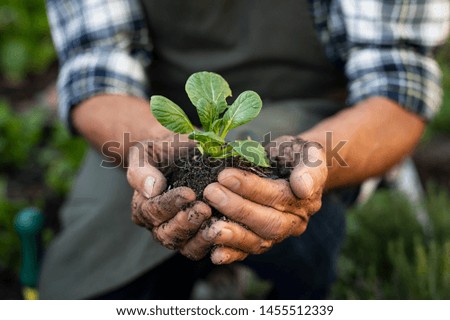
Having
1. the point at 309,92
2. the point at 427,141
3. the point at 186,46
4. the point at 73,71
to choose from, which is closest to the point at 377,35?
the point at 309,92

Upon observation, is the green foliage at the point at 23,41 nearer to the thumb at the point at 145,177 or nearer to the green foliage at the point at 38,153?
the green foliage at the point at 38,153

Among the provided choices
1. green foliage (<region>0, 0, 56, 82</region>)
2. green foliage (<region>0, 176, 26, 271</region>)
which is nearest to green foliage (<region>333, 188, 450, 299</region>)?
green foliage (<region>0, 176, 26, 271</region>)

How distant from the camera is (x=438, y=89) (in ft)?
4.81

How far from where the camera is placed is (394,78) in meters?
1.39

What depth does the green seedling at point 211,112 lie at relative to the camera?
3.13 ft

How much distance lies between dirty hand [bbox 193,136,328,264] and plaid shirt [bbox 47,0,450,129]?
43 cm

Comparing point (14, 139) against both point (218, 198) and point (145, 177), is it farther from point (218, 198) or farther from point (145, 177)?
point (218, 198)

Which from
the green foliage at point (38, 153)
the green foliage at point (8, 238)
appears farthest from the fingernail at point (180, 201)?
the green foliage at point (38, 153)

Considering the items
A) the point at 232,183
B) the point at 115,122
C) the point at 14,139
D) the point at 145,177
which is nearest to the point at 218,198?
the point at 232,183

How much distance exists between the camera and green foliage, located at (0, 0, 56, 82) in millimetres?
2779

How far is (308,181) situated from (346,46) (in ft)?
2.05

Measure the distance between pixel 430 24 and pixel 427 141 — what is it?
113 cm

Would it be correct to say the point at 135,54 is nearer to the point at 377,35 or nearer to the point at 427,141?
the point at 377,35

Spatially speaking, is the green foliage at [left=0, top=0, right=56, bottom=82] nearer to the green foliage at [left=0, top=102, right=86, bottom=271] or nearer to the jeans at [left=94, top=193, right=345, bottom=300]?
the green foliage at [left=0, top=102, right=86, bottom=271]
